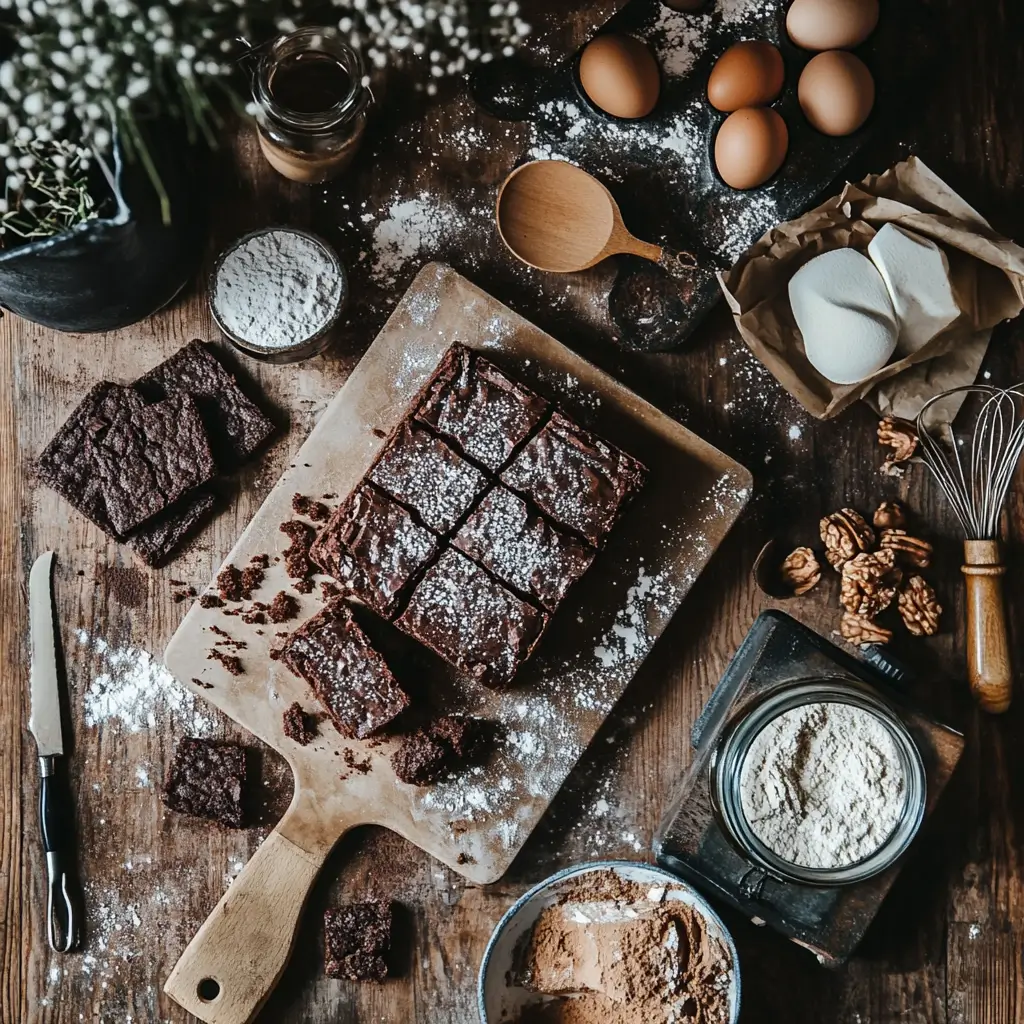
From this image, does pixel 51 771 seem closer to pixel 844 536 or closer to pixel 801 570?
pixel 801 570

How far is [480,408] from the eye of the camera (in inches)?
114

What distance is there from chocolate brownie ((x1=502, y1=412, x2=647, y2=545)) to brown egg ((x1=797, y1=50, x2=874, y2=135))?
1.12 meters

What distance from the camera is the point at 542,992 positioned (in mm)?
2938

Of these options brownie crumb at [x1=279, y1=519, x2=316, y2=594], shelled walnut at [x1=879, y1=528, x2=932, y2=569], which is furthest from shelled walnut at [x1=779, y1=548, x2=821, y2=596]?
brownie crumb at [x1=279, y1=519, x2=316, y2=594]

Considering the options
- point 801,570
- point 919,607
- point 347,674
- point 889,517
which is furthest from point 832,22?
point 347,674

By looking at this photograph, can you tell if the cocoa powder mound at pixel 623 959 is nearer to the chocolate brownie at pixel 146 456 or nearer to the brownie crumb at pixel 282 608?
the brownie crumb at pixel 282 608

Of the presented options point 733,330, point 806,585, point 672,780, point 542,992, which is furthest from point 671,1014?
point 733,330

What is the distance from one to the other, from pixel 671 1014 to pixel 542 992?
14.6 inches

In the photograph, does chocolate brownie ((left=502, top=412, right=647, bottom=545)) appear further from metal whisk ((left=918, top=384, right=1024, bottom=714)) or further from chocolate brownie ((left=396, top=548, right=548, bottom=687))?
metal whisk ((left=918, top=384, right=1024, bottom=714))

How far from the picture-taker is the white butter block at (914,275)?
2.87m

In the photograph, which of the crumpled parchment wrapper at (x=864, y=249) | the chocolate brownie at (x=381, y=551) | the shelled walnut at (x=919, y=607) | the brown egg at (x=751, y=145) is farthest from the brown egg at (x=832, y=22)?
the chocolate brownie at (x=381, y=551)

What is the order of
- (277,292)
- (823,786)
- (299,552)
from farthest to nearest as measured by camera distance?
1. (299,552)
2. (277,292)
3. (823,786)

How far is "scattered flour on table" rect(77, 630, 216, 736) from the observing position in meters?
3.10

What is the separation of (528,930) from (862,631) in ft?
4.26
